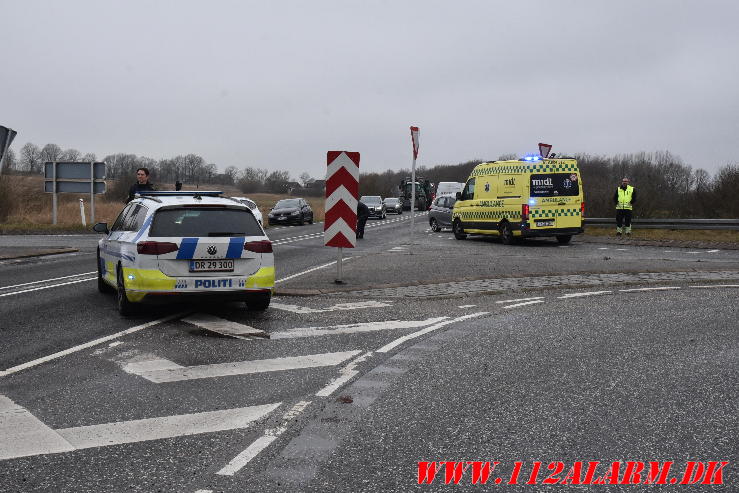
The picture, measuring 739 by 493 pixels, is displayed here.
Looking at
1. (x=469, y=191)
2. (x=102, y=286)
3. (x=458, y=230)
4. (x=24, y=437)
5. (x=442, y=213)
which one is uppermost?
(x=469, y=191)

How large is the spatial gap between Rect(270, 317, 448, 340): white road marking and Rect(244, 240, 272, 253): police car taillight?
49.9 inches

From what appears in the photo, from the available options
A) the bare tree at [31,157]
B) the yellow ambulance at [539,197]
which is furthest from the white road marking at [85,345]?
the bare tree at [31,157]

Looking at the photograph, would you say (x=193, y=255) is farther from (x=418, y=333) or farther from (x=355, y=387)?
(x=355, y=387)

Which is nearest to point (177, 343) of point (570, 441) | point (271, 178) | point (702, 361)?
point (570, 441)

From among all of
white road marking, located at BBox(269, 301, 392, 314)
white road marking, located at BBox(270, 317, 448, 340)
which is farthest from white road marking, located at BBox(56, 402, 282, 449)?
white road marking, located at BBox(269, 301, 392, 314)

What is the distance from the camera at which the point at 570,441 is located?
4305 millimetres

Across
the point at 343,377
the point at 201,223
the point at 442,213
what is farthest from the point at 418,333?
the point at 442,213

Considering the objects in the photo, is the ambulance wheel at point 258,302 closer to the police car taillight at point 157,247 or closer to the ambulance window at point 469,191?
the police car taillight at point 157,247

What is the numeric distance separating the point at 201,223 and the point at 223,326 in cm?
131

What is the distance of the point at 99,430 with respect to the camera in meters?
4.45

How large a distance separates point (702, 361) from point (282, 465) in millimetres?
4189

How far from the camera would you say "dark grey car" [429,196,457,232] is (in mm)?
31547

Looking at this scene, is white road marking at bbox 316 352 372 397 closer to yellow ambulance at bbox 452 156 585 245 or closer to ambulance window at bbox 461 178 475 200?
yellow ambulance at bbox 452 156 585 245

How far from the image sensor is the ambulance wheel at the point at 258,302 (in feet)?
28.6
